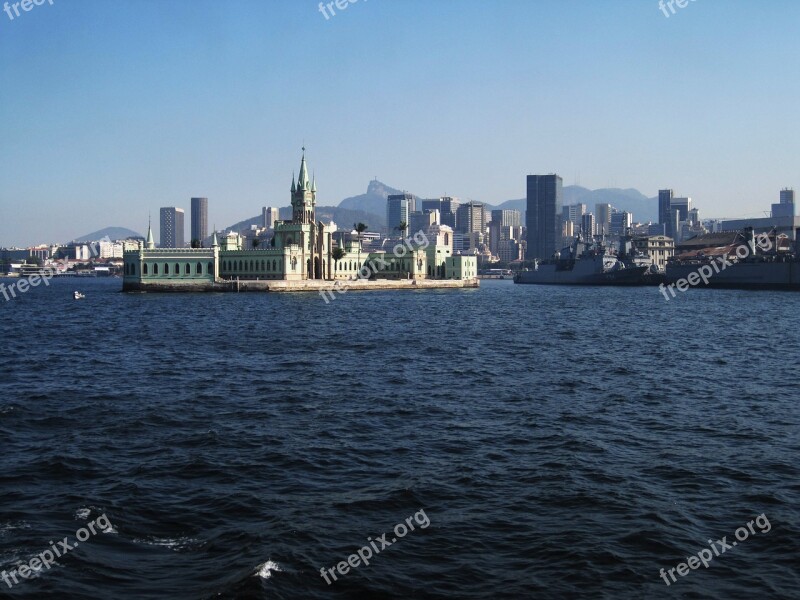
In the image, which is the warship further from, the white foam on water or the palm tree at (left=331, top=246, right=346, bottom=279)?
the white foam on water

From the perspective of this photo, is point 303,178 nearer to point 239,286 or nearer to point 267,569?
point 239,286

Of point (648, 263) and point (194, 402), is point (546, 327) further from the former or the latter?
point (648, 263)

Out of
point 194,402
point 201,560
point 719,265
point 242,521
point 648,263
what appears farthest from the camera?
point 648,263

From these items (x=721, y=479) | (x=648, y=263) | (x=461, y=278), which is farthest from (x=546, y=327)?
(x=648, y=263)

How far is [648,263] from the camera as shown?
608 ft

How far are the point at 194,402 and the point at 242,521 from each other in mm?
12326

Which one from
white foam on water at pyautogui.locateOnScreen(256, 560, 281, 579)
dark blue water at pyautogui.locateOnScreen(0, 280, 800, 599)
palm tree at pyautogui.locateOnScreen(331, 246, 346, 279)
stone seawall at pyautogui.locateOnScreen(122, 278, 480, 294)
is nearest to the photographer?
white foam on water at pyautogui.locateOnScreen(256, 560, 281, 579)

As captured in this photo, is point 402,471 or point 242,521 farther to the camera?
point 402,471

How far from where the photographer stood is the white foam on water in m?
12.4

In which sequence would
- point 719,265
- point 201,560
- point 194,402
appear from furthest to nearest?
point 719,265, point 194,402, point 201,560

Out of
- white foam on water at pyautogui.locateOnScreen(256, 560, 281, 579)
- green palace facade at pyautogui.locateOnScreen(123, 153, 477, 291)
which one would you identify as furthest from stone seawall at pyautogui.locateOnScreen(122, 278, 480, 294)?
white foam on water at pyautogui.locateOnScreen(256, 560, 281, 579)

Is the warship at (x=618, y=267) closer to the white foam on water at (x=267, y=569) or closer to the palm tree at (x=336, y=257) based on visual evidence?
the palm tree at (x=336, y=257)

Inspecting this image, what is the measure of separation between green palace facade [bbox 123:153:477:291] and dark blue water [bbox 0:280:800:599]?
90.5 meters

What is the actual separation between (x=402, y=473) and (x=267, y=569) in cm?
576
